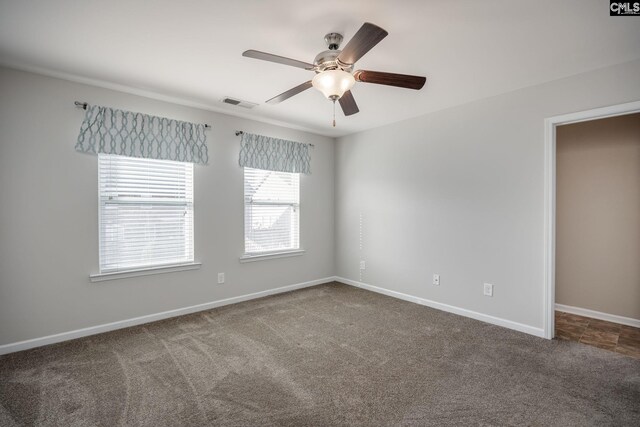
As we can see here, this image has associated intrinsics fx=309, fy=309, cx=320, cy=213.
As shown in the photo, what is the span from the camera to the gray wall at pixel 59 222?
2.73m

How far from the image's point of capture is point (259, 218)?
442cm

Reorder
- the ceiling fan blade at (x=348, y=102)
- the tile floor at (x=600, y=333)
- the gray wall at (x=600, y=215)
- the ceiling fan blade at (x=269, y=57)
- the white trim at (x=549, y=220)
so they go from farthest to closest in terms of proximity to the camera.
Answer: the gray wall at (x=600, y=215) → the white trim at (x=549, y=220) → the tile floor at (x=600, y=333) → the ceiling fan blade at (x=348, y=102) → the ceiling fan blade at (x=269, y=57)

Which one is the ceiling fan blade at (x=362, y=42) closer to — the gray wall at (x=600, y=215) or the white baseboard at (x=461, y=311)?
the white baseboard at (x=461, y=311)

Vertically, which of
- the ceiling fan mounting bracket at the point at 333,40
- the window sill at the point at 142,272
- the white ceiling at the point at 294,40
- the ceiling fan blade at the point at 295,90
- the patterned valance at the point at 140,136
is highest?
the white ceiling at the point at 294,40

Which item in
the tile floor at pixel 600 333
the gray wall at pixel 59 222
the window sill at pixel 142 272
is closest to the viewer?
the gray wall at pixel 59 222

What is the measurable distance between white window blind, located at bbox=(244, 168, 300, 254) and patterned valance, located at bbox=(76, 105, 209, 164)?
31.6 inches

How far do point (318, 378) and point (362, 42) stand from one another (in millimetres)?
2329

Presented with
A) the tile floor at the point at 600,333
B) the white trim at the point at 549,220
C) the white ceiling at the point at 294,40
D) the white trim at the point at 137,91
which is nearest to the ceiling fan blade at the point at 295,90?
the white ceiling at the point at 294,40

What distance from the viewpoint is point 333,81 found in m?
2.12

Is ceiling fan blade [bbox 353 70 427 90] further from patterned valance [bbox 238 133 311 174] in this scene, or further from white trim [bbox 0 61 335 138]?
patterned valance [bbox 238 133 311 174]

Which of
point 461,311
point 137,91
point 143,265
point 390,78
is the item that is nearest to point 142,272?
point 143,265

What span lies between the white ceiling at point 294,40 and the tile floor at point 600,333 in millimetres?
2543

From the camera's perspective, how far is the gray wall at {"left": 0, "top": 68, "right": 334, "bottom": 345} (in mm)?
2729

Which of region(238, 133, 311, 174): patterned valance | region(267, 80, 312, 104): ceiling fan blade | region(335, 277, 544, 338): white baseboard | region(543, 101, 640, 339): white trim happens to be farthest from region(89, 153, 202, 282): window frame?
region(543, 101, 640, 339): white trim
